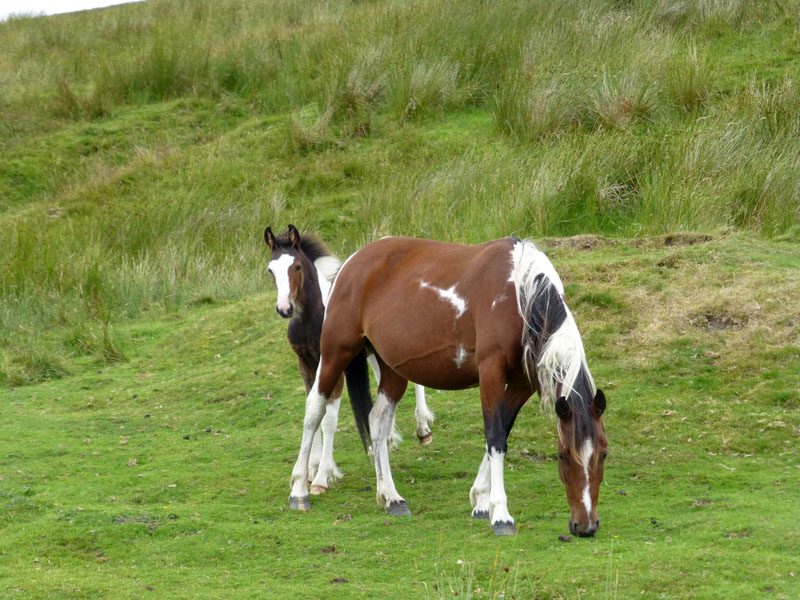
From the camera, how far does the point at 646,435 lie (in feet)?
20.0

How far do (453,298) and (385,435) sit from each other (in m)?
1.10

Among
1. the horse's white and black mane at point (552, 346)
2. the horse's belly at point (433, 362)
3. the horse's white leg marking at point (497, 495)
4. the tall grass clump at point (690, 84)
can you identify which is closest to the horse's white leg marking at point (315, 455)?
the horse's belly at point (433, 362)

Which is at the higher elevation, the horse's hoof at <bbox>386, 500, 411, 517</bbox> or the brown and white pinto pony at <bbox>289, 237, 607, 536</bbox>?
the brown and white pinto pony at <bbox>289, 237, 607, 536</bbox>

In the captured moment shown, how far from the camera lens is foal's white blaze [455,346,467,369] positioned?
495cm

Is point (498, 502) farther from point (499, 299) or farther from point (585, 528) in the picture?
point (499, 299)

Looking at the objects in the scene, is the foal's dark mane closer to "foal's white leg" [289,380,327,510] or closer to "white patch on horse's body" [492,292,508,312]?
"foal's white leg" [289,380,327,510]

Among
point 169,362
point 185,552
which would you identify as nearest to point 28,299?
point 169,362

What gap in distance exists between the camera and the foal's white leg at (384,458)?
208 inches

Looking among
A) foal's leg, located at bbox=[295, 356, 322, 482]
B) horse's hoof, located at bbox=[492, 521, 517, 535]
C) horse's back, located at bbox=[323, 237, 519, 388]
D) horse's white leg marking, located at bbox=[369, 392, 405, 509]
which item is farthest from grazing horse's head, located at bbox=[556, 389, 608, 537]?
foal's leg, located at bbox=[295, 356, 322, 482]

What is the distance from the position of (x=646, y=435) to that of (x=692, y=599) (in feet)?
8.32

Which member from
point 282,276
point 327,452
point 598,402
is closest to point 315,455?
point 327,452

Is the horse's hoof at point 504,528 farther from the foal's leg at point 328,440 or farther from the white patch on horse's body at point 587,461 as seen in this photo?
the foal's leg at point 328,440

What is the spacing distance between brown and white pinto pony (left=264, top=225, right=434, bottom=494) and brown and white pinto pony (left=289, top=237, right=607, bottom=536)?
30 centimetres

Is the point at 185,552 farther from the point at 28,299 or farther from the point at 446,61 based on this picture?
the point at 446,61
